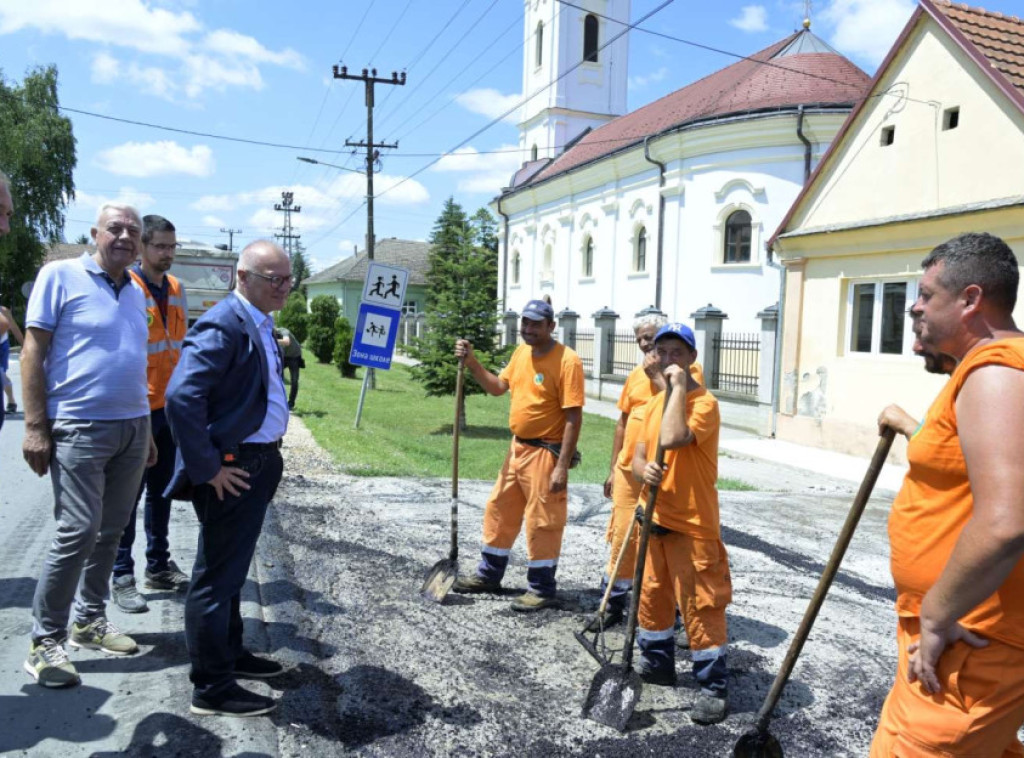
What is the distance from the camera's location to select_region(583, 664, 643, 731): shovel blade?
11.6ft

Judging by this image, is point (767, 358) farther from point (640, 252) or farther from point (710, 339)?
point (640, 252)

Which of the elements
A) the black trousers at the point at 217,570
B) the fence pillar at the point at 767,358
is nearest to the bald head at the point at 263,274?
the black trousers at the point at 217,570

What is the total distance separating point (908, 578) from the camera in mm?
2264

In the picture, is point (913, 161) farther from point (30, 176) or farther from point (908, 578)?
point (30, 176)

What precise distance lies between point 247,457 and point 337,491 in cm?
478

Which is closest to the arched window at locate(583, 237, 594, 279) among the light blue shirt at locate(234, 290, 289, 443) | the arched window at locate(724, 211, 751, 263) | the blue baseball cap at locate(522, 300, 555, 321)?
the arched window at locate(724, 211, 751, 263)

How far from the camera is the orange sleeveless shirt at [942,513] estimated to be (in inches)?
78.9

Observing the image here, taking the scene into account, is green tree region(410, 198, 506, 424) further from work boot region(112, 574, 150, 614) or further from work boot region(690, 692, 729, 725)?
work boot region(690, 692, 729, 725)

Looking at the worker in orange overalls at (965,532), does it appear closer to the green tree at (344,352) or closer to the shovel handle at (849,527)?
the shovel handle at (849,527)

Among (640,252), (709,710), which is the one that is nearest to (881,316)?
(709,710)

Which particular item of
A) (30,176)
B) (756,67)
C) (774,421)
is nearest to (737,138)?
(756,67)

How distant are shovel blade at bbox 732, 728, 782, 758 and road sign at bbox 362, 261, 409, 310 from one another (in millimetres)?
10010

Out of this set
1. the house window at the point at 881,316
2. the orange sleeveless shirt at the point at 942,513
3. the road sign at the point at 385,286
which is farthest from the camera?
the house window at the point at 881,316

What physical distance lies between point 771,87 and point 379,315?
59.6 ft
